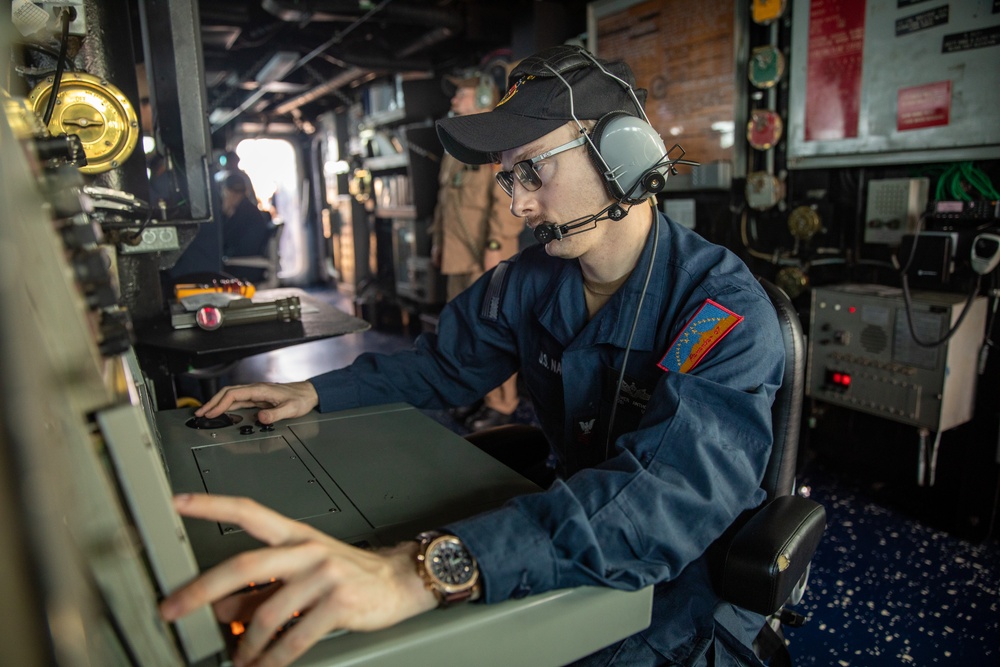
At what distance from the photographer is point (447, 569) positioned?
77 cm

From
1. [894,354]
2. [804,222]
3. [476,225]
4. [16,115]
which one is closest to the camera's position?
[16,115]

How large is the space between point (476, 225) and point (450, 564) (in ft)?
13.1

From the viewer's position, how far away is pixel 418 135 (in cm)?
591

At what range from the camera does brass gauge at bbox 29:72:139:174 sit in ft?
6.21

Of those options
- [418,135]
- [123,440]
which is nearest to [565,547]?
[123,440]

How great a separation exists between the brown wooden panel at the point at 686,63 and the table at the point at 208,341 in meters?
2.31

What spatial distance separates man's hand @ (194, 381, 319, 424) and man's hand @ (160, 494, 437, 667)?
2.21ft

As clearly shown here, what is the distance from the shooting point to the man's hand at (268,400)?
138cm

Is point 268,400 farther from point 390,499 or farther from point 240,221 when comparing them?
point 240,221

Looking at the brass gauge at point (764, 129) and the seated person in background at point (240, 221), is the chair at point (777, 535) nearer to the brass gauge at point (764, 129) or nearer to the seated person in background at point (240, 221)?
the brass gauge at point (764, 129)

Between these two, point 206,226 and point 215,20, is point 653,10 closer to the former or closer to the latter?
point 206,226

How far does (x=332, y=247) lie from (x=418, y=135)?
4884 millimetres

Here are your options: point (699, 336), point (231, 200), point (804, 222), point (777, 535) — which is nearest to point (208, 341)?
point (699, 336)

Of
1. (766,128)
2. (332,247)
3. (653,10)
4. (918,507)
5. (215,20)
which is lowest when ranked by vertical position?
(918,507)
